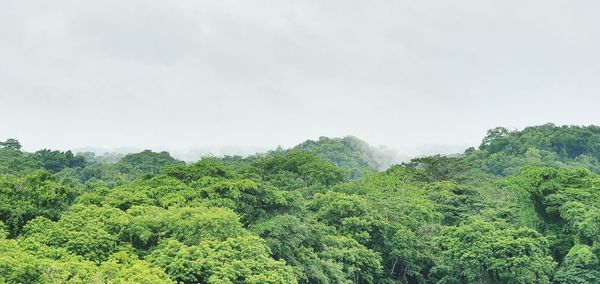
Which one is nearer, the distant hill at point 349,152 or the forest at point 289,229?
the forest at point 289,229

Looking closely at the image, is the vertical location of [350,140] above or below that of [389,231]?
above

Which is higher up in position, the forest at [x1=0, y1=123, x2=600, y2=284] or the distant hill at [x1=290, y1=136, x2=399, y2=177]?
the distant hill at [x1=290, y1=136, x2=399, y2=177]

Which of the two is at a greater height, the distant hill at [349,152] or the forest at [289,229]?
the distant hill at [349,152]

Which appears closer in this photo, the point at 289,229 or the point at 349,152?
the point at 289,229

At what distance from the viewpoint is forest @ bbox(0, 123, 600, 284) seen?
58.4 feet

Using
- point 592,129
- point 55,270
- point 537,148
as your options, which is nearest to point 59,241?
point 55,270

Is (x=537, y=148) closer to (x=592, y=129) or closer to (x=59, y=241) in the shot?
(x=592, y=129)

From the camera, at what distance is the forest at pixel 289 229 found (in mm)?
17797

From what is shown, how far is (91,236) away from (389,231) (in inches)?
640

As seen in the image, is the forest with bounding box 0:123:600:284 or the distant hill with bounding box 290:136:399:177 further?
the distant hill with bounding box 290:136:399:177

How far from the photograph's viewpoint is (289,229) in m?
23.1

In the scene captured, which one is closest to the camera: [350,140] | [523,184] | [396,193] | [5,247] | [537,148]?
[5,247]

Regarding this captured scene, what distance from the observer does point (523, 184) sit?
32719 millimetres

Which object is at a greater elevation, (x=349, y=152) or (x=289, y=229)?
(x=349, y=152)
